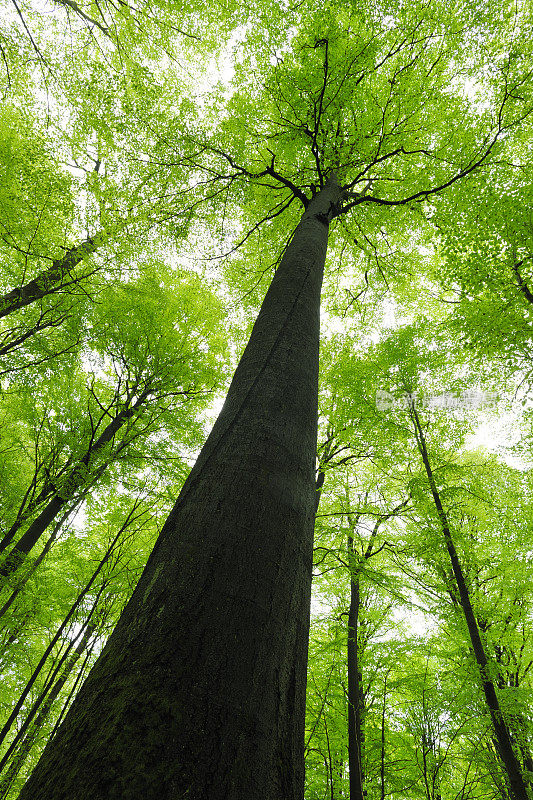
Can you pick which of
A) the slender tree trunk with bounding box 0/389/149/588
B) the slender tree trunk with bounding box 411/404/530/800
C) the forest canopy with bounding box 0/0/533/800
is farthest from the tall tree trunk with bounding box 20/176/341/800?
the slender tree trunk with bounding box 411/404/530/800

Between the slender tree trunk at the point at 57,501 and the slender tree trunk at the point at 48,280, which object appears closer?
the slender tree trunk at the point at 57,501

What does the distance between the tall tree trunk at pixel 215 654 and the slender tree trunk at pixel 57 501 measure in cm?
401

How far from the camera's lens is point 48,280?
5508 millimetres

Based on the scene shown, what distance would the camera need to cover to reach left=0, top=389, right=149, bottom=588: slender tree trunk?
5316mm

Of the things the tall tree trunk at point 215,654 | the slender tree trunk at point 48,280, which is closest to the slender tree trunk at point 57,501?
the slender tree trunk at point 48,280

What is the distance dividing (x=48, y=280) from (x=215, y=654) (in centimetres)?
631

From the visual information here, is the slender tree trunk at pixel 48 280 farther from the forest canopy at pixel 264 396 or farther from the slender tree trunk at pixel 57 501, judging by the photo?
the slender tree trunk at pixel 57 501

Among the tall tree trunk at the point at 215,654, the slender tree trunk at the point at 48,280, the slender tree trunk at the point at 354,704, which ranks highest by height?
the slender tree trunk at the point at 48,280

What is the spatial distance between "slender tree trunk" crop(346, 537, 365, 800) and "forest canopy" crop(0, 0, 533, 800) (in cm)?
9

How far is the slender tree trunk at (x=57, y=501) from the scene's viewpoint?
532 centimetres

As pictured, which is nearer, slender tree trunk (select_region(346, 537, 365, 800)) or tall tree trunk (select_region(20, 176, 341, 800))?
tall tree trunk (select_region(20, 176, 341, 800))

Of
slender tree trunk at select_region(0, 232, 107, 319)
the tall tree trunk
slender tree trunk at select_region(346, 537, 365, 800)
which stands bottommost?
the tall tree trunk

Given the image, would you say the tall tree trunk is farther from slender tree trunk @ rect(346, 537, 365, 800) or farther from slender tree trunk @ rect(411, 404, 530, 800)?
slender tree trunk @ rect(411, 404, 530, 800)

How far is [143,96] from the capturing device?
20.6 ft
